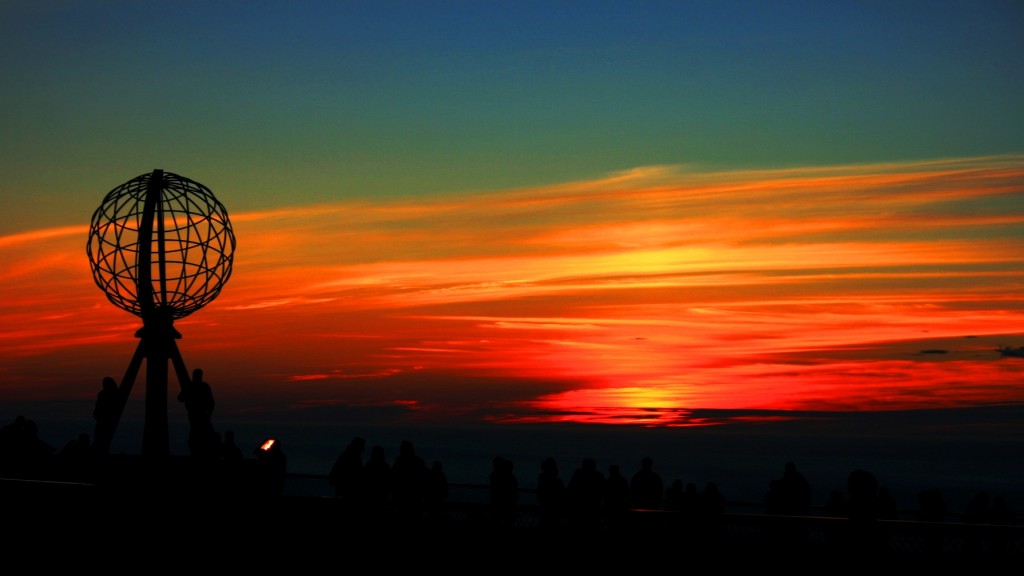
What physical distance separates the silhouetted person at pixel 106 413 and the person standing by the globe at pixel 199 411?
152 cm

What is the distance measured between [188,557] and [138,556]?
2.56ft

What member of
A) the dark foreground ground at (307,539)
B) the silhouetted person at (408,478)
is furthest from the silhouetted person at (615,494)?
the silhouetted person at (408,478)

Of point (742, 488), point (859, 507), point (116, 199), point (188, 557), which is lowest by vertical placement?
point (742, 488)

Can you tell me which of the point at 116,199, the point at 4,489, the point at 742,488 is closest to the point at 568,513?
the point at 4,489

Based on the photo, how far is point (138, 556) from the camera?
1723 cm

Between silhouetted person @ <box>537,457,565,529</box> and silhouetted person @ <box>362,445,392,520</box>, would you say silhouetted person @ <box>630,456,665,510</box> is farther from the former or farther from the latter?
silhouetted person @ <box>362,445,392,520</box>

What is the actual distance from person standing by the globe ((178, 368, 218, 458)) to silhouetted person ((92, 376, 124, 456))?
1.52 m

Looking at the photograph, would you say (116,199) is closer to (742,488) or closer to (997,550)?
(997,550)

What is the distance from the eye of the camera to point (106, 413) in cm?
2300

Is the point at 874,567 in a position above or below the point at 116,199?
below

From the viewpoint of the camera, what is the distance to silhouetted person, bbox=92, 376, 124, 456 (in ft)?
74.7

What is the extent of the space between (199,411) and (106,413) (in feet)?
6.94

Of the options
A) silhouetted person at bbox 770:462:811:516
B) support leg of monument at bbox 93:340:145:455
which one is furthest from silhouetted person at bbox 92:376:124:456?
silhouetted person at bbox 770:462:811:516

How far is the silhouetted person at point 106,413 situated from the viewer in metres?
22.8
